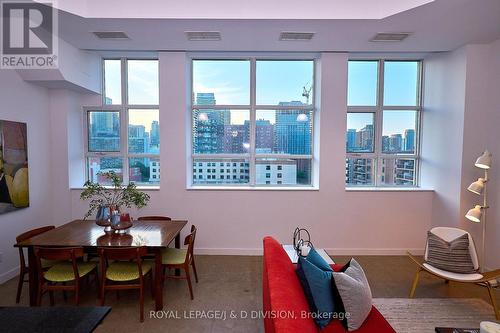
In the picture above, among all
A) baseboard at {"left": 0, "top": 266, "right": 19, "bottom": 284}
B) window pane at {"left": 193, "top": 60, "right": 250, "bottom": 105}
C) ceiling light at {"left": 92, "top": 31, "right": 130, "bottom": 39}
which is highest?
ceiling light at {"left": 92, "top": 31, "right": 130, "bottom": 39}

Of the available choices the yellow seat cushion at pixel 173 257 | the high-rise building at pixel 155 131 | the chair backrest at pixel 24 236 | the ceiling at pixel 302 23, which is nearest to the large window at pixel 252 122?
the high-rise building at pixel 155 131

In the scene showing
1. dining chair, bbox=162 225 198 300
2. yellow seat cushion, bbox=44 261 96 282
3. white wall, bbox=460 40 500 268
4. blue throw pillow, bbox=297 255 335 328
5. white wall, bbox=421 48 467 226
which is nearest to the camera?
blue throw pillow, bbox=297 255 335 328

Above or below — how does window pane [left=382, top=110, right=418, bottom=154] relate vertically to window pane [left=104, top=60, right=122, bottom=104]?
below

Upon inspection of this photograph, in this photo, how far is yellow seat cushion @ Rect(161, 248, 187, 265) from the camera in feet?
9.53

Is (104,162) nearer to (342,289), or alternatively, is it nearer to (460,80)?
(342,289)

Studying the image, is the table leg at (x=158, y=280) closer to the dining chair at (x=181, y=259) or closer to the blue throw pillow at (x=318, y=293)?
the dining chair at (x=181, y=259)

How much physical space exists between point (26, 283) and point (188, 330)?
7.87 feet

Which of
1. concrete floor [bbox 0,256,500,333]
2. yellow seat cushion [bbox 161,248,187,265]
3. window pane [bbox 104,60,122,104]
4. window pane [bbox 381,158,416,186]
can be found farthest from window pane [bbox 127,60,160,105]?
window pane [bbox 381,158,416,186]

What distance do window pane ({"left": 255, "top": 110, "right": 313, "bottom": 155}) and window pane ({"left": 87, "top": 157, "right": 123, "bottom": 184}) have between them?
249cm

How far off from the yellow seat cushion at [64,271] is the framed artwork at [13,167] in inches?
49.5

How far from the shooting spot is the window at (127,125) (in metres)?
4.49

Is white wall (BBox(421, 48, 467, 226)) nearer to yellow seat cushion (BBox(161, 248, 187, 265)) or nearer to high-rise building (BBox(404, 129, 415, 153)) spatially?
high-rise building (BBox(404, 129, 415, 153))

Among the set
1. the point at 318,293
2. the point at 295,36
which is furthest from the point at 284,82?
the point at 318,293

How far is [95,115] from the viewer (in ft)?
14.9
